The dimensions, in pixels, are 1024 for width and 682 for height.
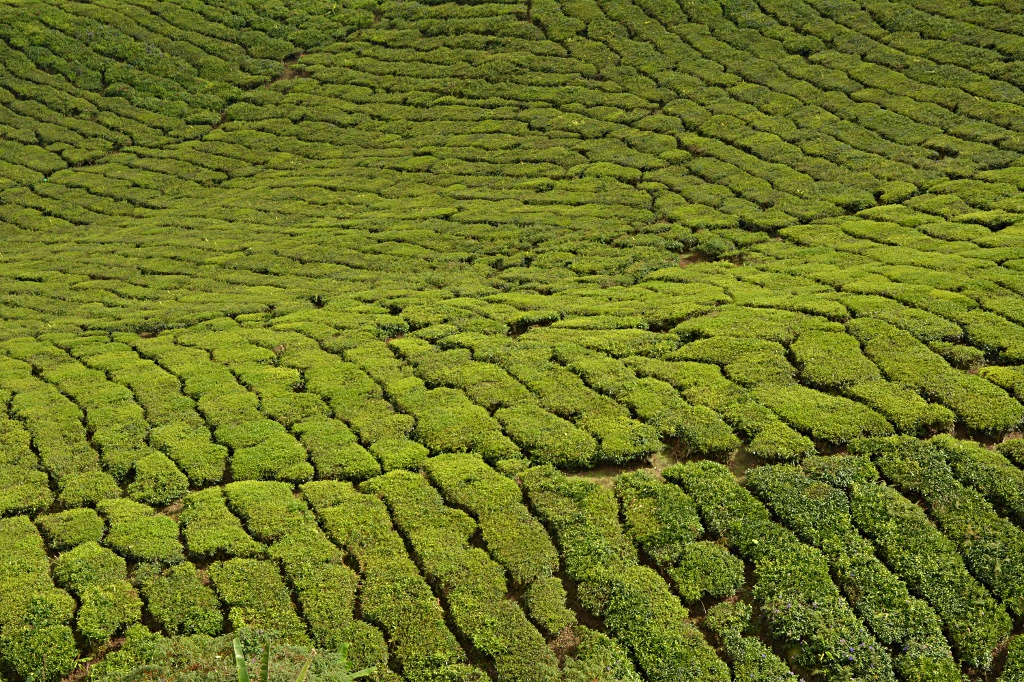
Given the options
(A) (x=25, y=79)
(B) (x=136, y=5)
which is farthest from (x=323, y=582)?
(B) (x=136, y=5)

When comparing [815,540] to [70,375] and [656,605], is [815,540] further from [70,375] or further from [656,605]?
[70,375]

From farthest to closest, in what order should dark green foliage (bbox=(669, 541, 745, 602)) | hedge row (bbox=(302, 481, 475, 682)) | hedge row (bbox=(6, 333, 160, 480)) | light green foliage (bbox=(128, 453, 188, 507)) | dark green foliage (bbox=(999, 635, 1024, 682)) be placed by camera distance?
hedge row (bbox=(6, 333, 160, 480)) → light green foliage (bbox=(128, 453, 188, 507)) → dark green foliage (bbox=(669, 541, 745, 602)) → hedge row (bbox=(302, 481, 475, 682)) → dark green foliage (bbox=(999, 635, 1024, 682))

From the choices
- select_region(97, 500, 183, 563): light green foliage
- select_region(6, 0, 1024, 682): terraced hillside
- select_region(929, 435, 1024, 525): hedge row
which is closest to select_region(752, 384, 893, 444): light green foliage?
select_region(6, 0, 1024, 682): terraced hillside

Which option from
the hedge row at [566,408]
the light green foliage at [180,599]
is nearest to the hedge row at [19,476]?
the light green foliage at [180,599]

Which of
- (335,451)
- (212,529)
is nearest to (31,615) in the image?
(212,529)

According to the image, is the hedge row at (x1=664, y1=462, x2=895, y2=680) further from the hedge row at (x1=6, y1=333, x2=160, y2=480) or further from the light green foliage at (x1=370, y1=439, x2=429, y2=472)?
the hedge row at (x1=6, y1=333, x2=160, y2=480)

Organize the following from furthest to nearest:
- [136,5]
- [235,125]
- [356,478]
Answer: [136,5], [235,125], [356,478]

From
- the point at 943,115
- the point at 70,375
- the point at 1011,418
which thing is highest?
the point at 943,115
